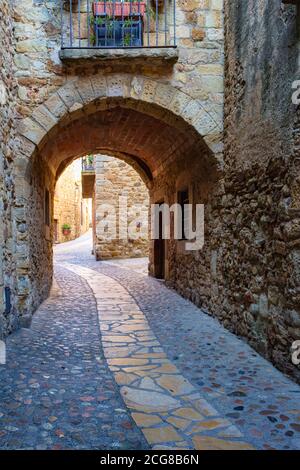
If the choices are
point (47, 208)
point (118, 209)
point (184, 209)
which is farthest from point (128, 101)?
point (118, 209)

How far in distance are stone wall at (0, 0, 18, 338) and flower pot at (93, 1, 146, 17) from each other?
1.06 meters

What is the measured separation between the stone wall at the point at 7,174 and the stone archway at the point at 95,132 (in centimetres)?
20

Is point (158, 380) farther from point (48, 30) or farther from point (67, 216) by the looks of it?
point (67, 216)

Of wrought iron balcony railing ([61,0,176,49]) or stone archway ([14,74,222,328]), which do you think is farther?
wrought iron balcony railing ([61,0,176,49])

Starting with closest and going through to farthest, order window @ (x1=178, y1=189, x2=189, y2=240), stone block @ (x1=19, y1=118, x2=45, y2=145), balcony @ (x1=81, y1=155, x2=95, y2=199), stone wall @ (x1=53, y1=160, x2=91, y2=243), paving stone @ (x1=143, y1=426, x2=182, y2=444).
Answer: paving stone @ (x1=143, y1=426, x2=182, y2=444) < stone block @ (x1=19, y1=118, x2=45, y2=145) < window @ (x1=178, y1=189, x2=189, y2=240) < balcony @ (x1=81, y1=155, x2=95, y2=199) < stone wall @ (x1=53, y1=160, x2=91, y2=243)

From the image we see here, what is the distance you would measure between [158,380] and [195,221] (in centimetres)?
323

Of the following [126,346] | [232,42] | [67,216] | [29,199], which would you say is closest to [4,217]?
[29,199]

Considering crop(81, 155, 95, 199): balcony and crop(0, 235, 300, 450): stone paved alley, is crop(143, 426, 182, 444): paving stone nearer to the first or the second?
crop(0, 235, 300, 450): stone paved alley

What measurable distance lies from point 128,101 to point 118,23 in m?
0.96

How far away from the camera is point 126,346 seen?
155 inches

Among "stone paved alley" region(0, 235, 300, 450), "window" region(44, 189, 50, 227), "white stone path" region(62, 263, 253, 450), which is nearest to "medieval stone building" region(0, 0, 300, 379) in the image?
"stone paved alley" region(0, 235, 300, 450)

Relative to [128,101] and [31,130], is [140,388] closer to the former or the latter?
[31,130]

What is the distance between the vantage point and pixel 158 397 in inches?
108

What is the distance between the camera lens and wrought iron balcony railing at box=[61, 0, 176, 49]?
15.9ft
